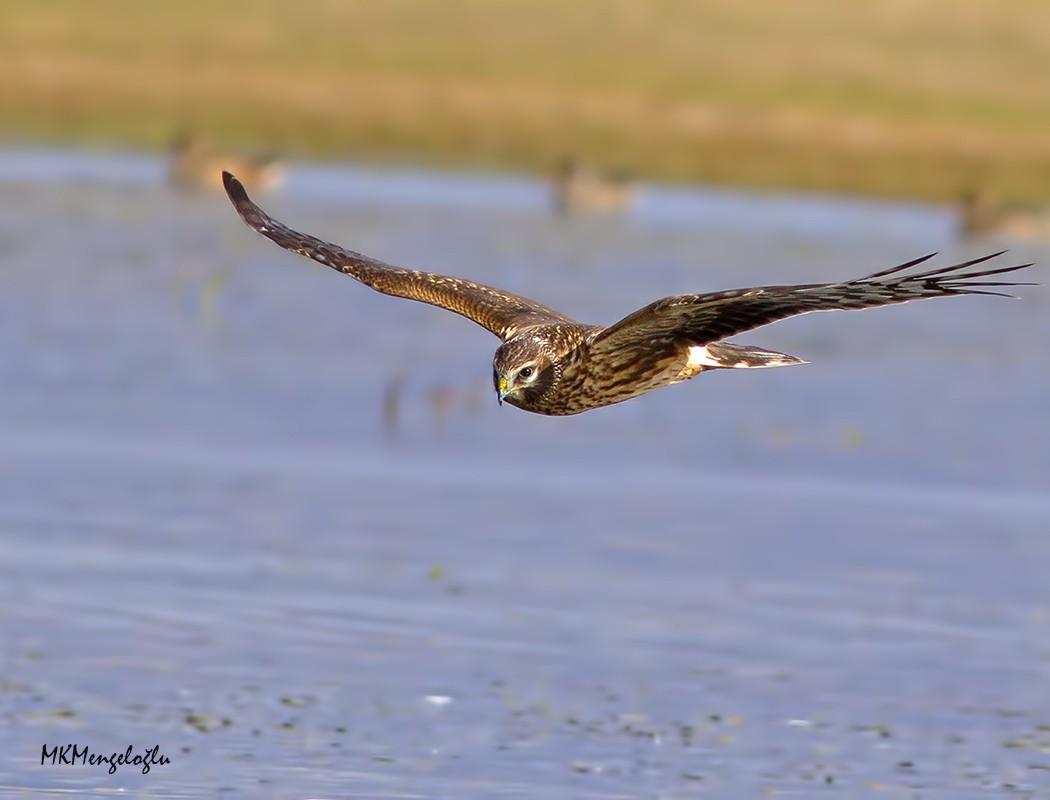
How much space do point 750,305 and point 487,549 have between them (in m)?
4.24

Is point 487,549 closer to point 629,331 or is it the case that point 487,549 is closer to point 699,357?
point 699,357

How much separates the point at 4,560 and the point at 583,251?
43.6 feet

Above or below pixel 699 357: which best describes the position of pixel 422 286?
above

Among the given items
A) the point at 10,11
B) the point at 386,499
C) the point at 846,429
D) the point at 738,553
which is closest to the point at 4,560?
the point at 386,499

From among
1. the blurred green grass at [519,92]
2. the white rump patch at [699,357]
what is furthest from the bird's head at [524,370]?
the blurred green grass at [519,92]

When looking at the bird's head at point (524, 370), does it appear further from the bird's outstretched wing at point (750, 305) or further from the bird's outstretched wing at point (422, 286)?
the bird's outstretched wing at point (422, 286)

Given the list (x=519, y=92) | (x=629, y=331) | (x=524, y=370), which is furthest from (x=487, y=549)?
(x=519, y=92)

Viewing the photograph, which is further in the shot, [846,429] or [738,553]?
[846,429]

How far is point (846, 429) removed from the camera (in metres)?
14.8

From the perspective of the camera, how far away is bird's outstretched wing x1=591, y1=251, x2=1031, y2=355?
21.7ft

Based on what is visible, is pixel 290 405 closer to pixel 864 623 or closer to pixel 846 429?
pixel 846 429

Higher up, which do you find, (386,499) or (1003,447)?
(1003,447)

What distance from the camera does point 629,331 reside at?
7273 millimetres

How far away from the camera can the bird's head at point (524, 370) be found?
7.29 meters
